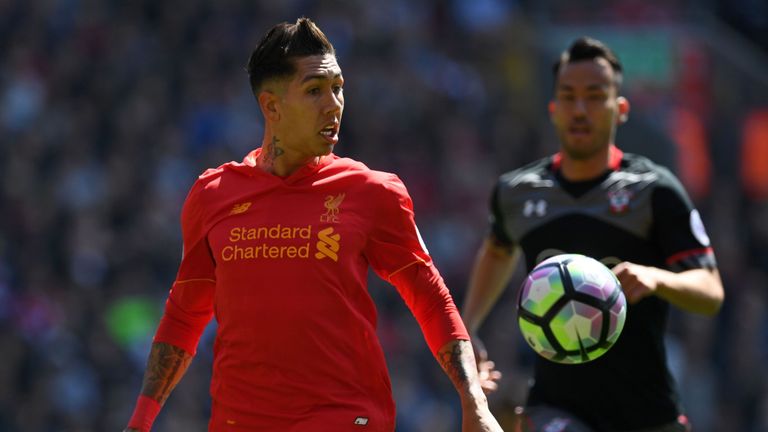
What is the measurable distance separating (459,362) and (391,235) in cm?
52

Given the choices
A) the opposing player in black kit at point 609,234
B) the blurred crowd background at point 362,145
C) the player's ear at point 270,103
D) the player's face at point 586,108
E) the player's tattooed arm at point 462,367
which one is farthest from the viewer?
the blurred crowd background at point 362,145

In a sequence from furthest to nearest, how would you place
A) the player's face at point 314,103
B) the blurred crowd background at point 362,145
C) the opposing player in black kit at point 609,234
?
the blurred crowd background at point 362,145, the opposing player in black kit at point 609,234, the player's face at point 314,103

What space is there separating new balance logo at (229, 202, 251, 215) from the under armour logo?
1.91m

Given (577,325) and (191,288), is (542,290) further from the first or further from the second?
(191,288)

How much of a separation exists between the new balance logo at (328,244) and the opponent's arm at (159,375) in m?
0.80

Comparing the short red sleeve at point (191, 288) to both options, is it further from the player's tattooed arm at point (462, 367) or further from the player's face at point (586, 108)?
the player's face at point (586, 108)

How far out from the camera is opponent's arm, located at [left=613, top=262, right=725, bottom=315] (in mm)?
5906

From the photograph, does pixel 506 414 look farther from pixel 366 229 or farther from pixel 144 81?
pixel 144 81

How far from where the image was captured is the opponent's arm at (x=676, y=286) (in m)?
5.91

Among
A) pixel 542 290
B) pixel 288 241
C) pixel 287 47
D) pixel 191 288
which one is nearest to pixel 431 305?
pixel 288 241

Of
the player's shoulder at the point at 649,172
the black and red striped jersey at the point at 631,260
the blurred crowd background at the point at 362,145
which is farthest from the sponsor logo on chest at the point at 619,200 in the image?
the blurred crowd background at the point at 362,145

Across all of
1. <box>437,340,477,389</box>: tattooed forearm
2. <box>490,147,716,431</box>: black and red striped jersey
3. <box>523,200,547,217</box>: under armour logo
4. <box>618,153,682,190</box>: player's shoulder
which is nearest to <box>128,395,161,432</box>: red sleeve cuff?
<box>437,340,477,389</box>: tattooed forearm

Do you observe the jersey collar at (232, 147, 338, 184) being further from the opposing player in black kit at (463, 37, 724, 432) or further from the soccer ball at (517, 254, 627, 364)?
the opposing player in black kit at (463, 37, 724, 432)

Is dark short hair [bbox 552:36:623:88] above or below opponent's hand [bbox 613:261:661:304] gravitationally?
above
